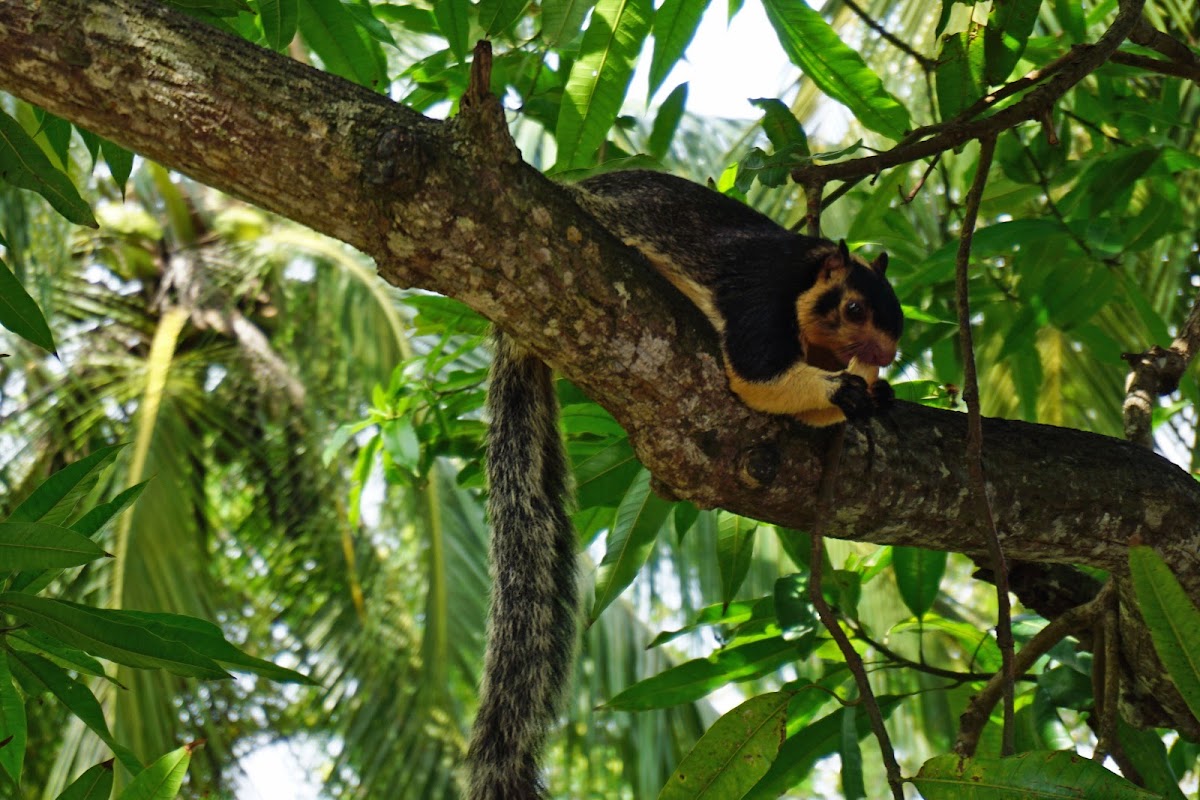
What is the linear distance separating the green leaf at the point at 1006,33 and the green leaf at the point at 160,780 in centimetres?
191

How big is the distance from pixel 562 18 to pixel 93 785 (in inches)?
59.2

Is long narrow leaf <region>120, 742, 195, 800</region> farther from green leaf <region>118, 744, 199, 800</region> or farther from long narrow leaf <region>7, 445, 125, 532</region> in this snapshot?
long narrow leaf <region>7, 445, 125, 532</region>

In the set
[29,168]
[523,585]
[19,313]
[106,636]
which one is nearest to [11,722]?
[106,636]

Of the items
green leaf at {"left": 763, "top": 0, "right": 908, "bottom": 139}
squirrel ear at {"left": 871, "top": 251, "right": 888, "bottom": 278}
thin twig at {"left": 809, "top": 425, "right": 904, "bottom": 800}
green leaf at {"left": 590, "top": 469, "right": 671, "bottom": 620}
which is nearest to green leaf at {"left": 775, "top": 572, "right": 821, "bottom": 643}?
green leaf at {"left": 590, "top": 469, "right": 671, "bottom": 620}

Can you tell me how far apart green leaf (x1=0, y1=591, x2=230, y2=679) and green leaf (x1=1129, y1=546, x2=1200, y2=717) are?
131 cm

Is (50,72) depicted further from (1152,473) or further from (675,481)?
(1152,473)

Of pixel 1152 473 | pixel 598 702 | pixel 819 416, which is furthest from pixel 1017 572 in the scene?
pixel 598 702

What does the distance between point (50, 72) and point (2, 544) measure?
69cm

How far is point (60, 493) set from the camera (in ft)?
6.16

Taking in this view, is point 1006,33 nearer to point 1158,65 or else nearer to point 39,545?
point 1158,65

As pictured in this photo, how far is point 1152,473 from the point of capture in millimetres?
2406

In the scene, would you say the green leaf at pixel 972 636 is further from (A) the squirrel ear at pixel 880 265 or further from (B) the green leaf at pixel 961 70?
(B) the green leaf at pixel 961 70

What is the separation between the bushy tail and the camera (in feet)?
7.47

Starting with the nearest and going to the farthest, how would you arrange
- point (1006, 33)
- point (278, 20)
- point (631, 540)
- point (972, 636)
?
point (278, 20)
point (1006, 33)
point (631, 540)
point (972, 636)
